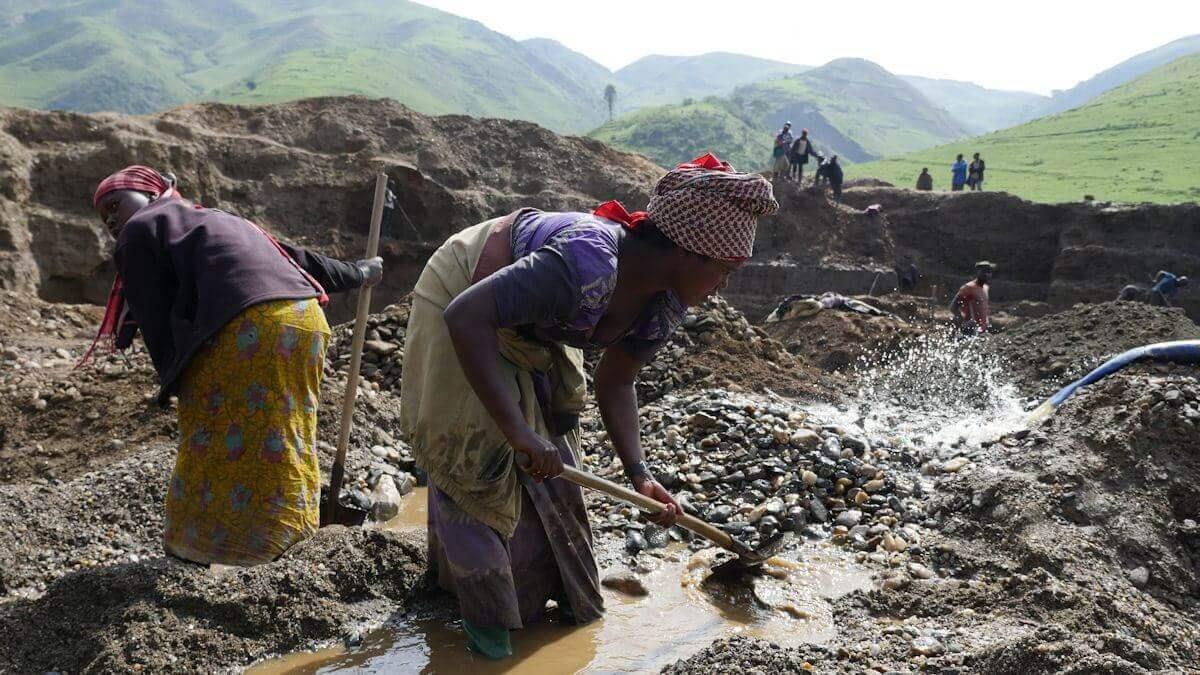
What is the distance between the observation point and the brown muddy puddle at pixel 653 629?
9.66ft

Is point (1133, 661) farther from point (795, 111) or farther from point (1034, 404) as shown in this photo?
point (795, 111)

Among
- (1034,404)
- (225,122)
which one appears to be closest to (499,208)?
(225,122)

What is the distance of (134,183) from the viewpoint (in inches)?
122

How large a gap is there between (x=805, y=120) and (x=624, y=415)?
100403 mm

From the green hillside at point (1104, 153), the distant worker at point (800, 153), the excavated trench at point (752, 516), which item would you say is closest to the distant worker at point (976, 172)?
the distant worker at point (800, 153)

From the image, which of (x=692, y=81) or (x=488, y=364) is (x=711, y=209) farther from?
(x=692, y=81)

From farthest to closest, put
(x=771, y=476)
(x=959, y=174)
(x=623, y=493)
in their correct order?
1. (x=959, y=174)
2. (x=771, y=476)
3. (x=623, y=493)

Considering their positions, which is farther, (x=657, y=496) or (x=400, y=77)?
(x=400, y=77)

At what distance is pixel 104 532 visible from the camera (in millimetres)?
3867

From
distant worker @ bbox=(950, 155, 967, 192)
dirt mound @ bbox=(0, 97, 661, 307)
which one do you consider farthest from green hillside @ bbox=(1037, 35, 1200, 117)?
dirt mound @ bbox=(0, 97, 661, 307)

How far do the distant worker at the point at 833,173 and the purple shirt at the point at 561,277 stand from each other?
1706 cm

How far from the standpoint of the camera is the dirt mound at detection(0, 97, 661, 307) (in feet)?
36.6

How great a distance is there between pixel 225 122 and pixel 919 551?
14.0m

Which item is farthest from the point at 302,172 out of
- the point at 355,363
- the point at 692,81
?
the point at 692,81
